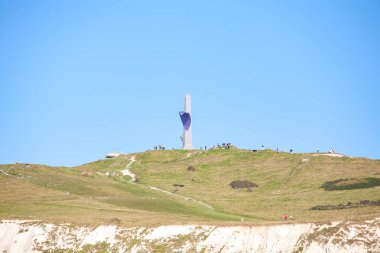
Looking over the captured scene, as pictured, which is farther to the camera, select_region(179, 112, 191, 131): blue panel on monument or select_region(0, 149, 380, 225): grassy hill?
select_region(179, 112, 191, 131): blue panel on monument

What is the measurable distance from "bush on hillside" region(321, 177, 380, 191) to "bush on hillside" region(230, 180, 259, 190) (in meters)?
17.6

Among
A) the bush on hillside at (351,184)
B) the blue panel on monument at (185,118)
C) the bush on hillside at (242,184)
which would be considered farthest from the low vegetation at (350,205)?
the blue panel on monument at (185,118)

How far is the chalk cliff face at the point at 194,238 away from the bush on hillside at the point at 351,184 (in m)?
46.2

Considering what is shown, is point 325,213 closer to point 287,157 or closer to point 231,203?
point 231,203

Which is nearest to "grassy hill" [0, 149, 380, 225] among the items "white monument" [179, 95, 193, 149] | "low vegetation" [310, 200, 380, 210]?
"low vegetation" [310, 200, 380, 210]

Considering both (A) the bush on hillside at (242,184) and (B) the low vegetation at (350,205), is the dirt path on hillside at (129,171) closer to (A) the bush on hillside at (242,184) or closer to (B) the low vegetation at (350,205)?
(A) the bush on hillside at (242,184)

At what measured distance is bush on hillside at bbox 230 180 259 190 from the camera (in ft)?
429

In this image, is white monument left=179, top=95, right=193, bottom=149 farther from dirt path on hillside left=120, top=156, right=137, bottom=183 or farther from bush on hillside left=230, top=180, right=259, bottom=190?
bush on hillside left=230, top=180, right=259, bottom=190

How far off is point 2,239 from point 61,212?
39.7ft

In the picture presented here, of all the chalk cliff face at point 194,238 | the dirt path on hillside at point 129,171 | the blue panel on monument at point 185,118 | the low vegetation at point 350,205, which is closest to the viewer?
the chalk cliff face at point 194,238

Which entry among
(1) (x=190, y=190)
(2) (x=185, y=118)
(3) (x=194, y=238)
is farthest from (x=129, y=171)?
(3) (x=194, y=238)

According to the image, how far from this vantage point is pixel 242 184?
133 meters

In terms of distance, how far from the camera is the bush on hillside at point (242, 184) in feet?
429

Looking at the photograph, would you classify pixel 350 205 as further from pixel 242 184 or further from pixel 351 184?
pixel 242 184
